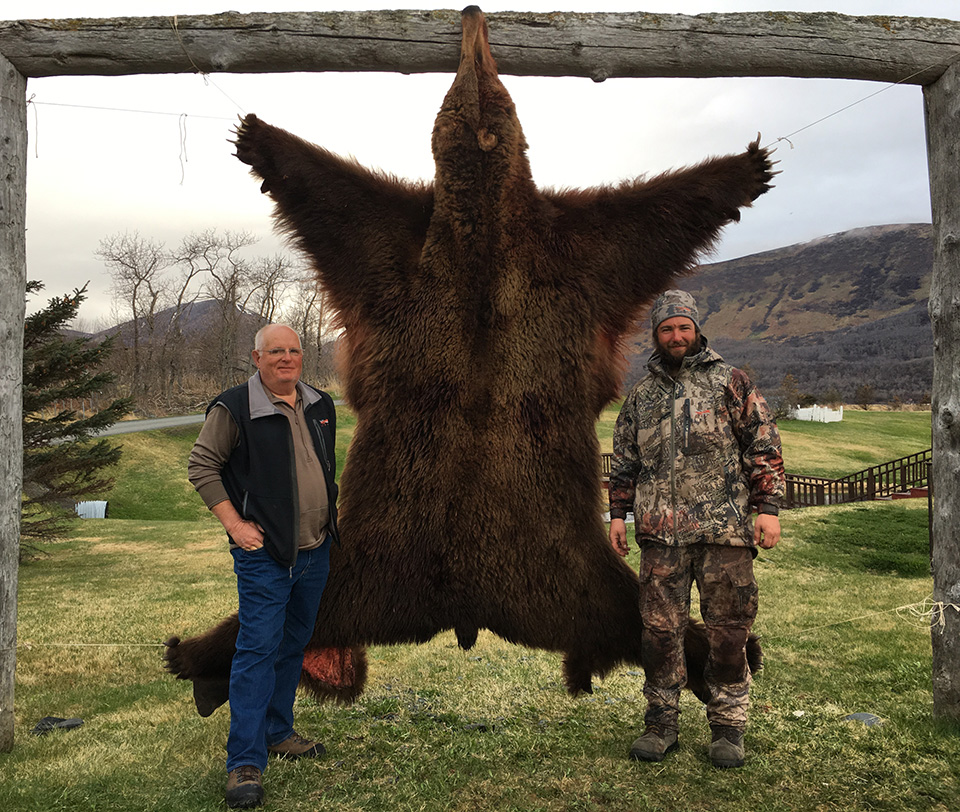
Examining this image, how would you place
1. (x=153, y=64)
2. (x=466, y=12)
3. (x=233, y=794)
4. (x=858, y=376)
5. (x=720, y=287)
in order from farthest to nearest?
(x=720, y=287), (x=858, y=376), (x=153, y=64), (x=466, y=12), (x=233, y=794)

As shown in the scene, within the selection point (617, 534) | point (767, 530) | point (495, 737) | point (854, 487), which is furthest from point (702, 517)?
point (854, 487)

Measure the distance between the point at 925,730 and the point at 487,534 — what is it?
2.46 m

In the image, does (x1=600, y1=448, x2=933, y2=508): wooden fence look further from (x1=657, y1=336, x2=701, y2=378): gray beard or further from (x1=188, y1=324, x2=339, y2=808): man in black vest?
(x1=188, y1=324, x2=339, y2=808): man in black vest

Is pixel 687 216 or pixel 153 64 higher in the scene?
pixel 153 64

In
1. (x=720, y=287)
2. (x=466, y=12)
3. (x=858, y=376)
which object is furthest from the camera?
(x=720, y=287)

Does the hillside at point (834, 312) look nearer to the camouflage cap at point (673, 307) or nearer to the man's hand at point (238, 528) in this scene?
the camouflage cap at point (673, 307)

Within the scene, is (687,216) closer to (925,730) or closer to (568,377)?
(568,377)

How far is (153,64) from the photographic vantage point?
11.6 feet

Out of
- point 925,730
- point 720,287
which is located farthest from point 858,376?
point 720,287

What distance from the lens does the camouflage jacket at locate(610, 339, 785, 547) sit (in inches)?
122

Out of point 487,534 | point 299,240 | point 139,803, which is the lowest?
point 139,803

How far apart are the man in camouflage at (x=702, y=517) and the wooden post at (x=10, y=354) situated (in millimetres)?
3037

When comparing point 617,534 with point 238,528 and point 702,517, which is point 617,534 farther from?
point 238,528

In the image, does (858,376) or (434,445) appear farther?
(858,376)
